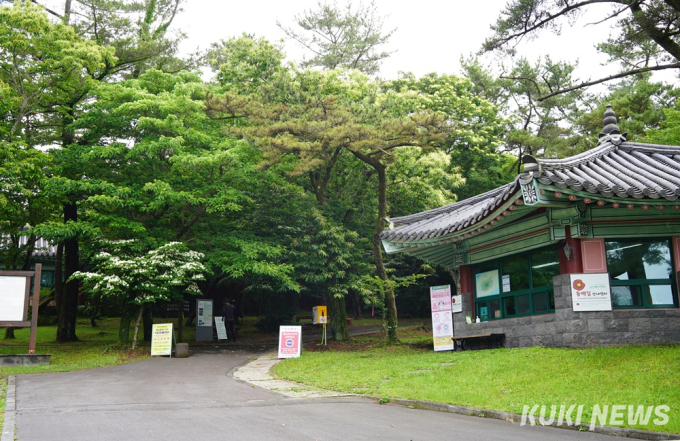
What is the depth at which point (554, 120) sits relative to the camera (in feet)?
139

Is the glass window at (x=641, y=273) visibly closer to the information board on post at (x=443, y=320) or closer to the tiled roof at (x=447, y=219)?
the tiled roof at (x=447, y=219)

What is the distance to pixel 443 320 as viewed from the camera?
59.2 ft

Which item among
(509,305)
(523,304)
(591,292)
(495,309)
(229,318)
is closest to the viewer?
(591,292)

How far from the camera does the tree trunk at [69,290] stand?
25172 mm

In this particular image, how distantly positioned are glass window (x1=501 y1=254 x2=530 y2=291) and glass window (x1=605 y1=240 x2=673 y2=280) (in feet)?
7.52

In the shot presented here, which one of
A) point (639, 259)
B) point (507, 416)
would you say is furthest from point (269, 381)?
point (639, 259)

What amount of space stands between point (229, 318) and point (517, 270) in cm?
1568

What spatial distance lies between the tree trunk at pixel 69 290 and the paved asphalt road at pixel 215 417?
12.5 meters

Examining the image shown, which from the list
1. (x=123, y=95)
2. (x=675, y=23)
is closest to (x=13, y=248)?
(x=123, y=95)

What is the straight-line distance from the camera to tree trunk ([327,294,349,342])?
25750 millimetres

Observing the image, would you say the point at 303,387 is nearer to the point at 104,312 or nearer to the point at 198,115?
the point at 198,115

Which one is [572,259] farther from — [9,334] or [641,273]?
[9,334]

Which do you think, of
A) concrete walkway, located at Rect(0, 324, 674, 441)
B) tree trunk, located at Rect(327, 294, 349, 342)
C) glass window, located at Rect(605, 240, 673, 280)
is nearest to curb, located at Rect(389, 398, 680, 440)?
concrete walkway, located at Rect(0, 324, 674, 441)

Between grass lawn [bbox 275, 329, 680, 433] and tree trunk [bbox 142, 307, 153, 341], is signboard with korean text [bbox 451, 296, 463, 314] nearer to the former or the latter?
grass lawn [bbox 275, 329, 680, 433]
